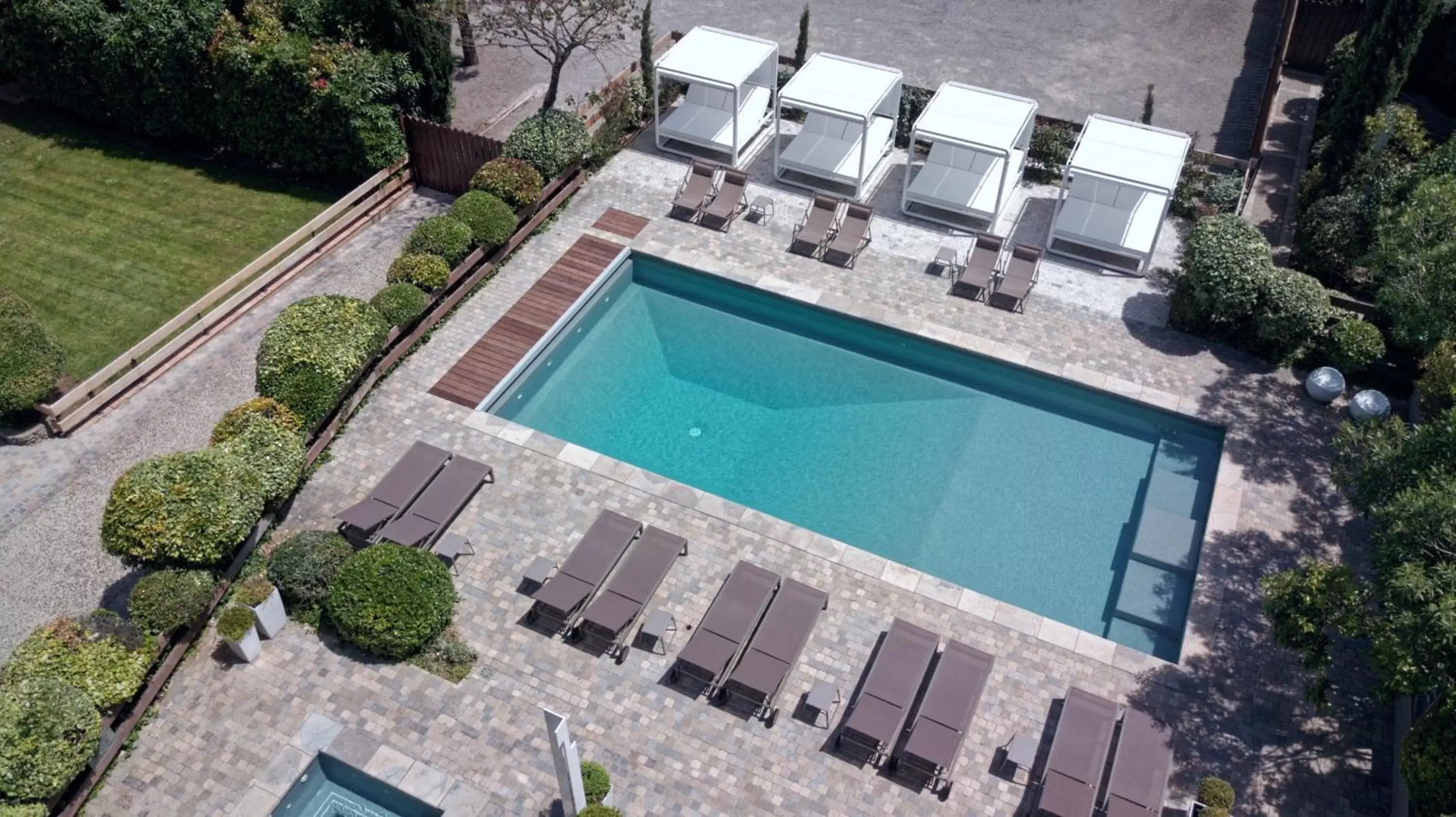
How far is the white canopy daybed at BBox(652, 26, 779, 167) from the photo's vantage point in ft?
81.3

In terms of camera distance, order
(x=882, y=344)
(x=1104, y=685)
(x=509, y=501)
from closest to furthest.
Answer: (x=1104, y=685), (x=509, y=501), (x=882, y=344)

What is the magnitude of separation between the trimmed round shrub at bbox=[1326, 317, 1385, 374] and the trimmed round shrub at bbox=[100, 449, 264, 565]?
1944cm

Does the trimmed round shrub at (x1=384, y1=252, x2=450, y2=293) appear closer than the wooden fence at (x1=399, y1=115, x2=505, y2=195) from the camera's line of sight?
Yes

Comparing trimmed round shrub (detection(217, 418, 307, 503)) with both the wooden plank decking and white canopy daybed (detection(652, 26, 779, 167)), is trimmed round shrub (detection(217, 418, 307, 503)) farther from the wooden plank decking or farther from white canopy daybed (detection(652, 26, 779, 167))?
white canopy daybed (detection(652, 26, 779, 167))

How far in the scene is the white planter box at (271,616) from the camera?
51.3 feet

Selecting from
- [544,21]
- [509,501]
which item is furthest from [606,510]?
[544,21]

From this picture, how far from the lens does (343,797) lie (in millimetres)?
14516

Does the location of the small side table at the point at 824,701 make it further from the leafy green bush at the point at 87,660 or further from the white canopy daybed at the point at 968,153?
the white canopy daybed at the point at 968,153

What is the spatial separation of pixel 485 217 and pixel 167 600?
10.4 metres

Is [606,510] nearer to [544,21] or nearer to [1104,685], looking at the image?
[1104,685]

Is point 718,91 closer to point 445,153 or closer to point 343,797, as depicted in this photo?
point 445,153

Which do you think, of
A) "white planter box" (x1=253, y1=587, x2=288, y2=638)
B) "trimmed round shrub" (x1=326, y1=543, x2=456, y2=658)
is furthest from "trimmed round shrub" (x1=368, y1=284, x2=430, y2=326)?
"white planter box" (x1=253, y1=587, x2=288, y2=638)

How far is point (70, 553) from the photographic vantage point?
56.5ft

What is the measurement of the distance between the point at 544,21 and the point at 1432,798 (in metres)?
22.5
